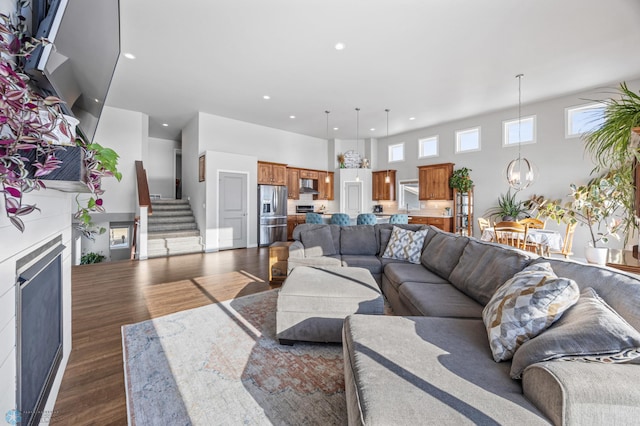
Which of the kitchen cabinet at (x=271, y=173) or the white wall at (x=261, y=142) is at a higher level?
the white wall at (x=261, y=142)

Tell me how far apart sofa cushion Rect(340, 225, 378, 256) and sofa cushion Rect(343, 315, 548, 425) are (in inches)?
88.3

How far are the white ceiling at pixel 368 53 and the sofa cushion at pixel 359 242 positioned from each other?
8.66ft

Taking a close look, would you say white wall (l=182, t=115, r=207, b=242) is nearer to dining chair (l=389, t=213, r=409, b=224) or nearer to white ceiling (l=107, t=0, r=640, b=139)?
white ceiling (l=107, t=0, r=640, b=139)

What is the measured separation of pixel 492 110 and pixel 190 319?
7276 millimetres

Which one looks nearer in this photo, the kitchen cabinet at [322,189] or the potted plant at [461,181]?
the potted plant at [461,181]

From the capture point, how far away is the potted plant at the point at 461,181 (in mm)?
6597

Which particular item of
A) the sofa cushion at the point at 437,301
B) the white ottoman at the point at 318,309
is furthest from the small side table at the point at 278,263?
the sofa cushion at the point at 437,301

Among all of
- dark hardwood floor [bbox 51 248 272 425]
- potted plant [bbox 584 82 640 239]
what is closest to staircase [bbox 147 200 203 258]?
dark hardwood floor [bbox 51 248 272 425]

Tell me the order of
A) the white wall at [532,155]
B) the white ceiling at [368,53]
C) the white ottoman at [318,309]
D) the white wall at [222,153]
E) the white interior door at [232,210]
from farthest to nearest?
the white interior door at [232,210] < the white wall at [222,153] < the white wall at [532,155] < the white ceiling at [368,53] < the white ottoman at [318,309]

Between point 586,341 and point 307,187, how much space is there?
7784mm

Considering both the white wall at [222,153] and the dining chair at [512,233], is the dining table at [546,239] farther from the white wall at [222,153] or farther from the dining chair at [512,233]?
the white wall at [222,153]

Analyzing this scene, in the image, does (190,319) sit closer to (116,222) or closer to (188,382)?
(188,382)

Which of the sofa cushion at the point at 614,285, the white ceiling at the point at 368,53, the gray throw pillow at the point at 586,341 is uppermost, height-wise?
the white ceiling at the point at 368,53

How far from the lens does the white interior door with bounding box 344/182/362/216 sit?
28.5 feet
